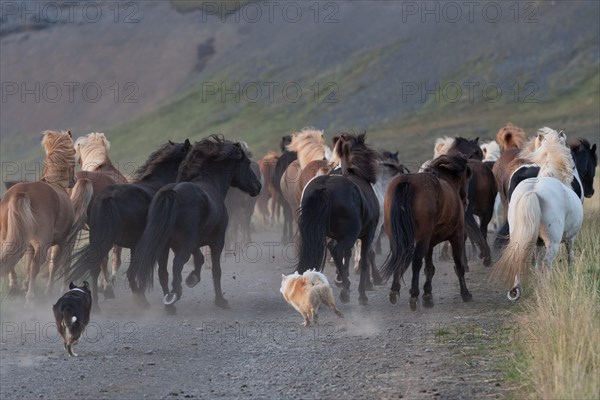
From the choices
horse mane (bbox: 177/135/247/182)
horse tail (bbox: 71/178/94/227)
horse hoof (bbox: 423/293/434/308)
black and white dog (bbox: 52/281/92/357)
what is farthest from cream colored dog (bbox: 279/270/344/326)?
horse tail (bbox: 71/178/94/227)

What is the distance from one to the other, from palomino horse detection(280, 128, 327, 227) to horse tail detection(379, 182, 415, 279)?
16.0 ft

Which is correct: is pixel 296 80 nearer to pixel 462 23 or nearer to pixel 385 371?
pixel 462 23

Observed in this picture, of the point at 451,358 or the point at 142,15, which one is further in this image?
the point at 142,15

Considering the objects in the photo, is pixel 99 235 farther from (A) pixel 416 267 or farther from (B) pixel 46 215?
(A) pixel 416 267

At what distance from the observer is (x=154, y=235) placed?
12.1m

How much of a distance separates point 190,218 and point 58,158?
2191mm

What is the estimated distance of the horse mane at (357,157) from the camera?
44.7 ft

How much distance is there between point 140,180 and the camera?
13.7 m

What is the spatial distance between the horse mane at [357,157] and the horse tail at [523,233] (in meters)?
2.39

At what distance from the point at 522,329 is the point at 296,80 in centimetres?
7070

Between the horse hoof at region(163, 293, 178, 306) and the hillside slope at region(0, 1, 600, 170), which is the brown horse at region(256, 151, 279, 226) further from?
the hillside slope at region(0, 1, 600, 170)

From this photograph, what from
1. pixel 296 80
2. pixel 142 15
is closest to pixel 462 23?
pixel 296 80

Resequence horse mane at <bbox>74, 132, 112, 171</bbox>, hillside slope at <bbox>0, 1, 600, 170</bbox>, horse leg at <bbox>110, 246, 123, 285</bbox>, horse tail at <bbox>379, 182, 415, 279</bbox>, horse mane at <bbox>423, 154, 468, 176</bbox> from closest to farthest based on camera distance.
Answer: horse tail at <bbox>379, 182, 415, 279</bbox> < horse mane at <bbox>423, 154, 468, 176</bbox> < horse leg at <bbox>110, 246, 123, 285</bbox> < horse mane at <bbox>74, 132, 112, 171</bbox> < hillside slope at <bbox>0, 1, 600, 170</bbox>

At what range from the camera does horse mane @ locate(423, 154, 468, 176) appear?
1280cm
